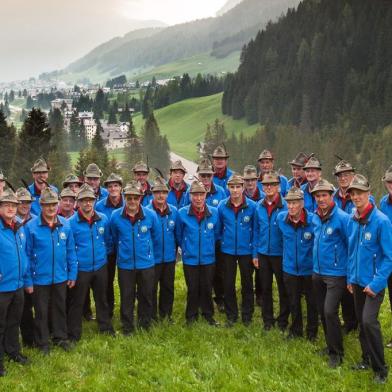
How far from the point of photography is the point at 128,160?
97.1 meters

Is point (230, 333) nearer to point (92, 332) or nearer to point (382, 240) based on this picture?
point (92, 332)

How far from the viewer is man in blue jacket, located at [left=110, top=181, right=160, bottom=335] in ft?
33.0

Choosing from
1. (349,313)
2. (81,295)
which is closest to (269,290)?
(349,313)

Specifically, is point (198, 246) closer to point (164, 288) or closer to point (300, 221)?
point (164, 288)

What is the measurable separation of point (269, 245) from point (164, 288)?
263cm

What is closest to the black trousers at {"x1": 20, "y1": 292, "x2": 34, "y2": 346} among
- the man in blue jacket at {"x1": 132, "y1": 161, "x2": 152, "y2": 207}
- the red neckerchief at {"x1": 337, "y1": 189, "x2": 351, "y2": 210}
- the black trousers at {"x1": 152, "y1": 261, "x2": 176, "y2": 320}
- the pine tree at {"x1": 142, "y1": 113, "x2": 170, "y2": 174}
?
the black trousers at {"x1": 152, "y1": 261, "x2": 176, "y2": 320}

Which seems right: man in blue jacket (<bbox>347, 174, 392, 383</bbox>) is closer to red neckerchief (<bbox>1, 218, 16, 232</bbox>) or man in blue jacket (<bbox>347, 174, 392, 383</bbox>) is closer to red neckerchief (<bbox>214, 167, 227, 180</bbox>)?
red neckerchief (<bbox>214, 167, 227, 180</bbox>)

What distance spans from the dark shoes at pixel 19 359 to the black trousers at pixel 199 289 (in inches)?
139

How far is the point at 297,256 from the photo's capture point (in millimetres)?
9633

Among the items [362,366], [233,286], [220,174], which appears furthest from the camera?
[220,174]

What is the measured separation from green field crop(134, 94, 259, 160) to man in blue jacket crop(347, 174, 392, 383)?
132022 mm

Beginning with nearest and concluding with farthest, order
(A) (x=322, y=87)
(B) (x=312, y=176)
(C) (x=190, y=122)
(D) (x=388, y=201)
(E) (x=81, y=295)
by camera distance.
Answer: (D) (x=388, y=201) < (E) (x=81, y=295) < (B) (x=312, y=176) < (A) (x=322, y=87) < (C) (x=190, y=122)

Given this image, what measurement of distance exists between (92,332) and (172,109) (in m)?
184

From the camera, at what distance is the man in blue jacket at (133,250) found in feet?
33.0
